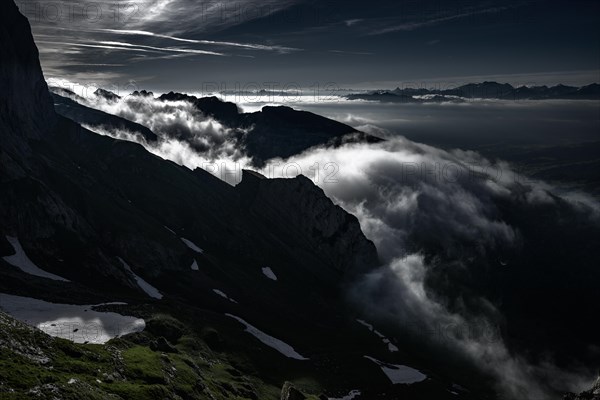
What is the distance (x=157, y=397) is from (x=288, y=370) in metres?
84.3

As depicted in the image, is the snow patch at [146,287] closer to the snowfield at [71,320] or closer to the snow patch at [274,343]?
the snow patch at [274,343]

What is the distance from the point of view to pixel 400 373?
15100cm

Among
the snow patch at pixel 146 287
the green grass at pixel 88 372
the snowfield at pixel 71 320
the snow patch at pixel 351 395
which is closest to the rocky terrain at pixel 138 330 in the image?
the green grass at pixel 88 372

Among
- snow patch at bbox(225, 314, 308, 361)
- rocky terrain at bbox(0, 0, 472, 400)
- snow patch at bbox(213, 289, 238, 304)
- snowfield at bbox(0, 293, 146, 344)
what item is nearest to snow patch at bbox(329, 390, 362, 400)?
rocky terrain at bbox(0, 0, 472, 400)

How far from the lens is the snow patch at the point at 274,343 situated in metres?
143

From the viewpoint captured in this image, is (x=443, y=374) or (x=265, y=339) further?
(x=443, y=374)

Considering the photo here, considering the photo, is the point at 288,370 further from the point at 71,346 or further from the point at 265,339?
the point at 71,346

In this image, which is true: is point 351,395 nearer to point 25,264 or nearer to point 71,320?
point 71,320

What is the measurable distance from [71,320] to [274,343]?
72.9 meters

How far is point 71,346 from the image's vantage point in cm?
4875

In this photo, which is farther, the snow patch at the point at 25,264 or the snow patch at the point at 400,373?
the snow patch at the point at 400,373

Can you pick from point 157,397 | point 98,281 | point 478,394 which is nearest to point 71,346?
point 157,397

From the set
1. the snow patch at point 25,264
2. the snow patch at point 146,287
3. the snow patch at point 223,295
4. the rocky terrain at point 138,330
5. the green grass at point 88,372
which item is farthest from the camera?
the snow patch at point 223,295

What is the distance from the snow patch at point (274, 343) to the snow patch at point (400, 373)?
2766cm
